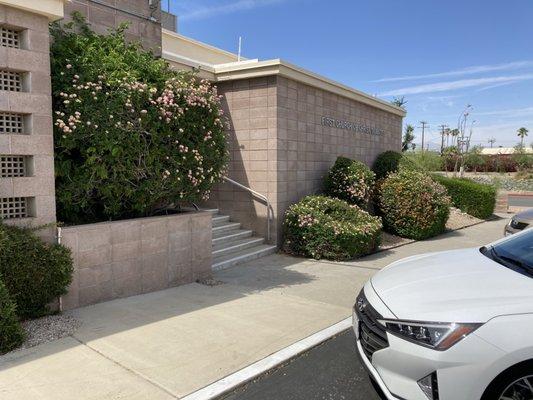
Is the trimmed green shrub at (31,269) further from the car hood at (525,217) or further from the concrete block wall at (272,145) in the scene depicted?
the car hood at (525,217)

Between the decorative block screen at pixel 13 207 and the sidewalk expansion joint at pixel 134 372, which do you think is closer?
the sidewalk expansion joint at pixel 134 372

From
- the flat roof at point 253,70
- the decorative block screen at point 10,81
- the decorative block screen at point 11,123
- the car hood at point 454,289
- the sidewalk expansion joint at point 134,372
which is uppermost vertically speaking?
the flat roof at point 253,70

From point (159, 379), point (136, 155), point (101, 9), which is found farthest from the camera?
point (101, 9)

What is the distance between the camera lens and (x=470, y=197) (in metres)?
15.1

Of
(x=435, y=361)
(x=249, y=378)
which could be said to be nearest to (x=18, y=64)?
(x=249, y=378)

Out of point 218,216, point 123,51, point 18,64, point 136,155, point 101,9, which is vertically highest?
point 101,9

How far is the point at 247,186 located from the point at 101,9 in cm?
415

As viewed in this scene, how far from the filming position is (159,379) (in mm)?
3625

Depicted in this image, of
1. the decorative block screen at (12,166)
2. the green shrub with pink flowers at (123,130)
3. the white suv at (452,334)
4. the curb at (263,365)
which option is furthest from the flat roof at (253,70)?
the white suv at (452,334)

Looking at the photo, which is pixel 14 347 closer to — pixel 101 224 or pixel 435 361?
pixel 101 224

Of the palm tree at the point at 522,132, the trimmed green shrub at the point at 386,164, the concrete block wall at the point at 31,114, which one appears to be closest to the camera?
the concrete block wall at the point at 31,114

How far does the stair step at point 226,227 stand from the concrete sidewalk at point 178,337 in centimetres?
163

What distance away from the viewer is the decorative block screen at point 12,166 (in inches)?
186

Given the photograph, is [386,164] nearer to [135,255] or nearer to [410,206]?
[410,206]
